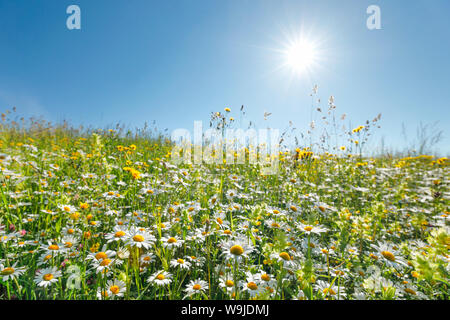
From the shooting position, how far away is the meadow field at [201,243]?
1.04 metres

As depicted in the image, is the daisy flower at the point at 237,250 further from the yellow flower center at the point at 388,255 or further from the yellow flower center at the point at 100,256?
the yellow flower center at the point at 388,255

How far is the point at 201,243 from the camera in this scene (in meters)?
1.60

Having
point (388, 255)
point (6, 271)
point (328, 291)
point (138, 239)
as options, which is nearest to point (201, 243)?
point (138, 239)

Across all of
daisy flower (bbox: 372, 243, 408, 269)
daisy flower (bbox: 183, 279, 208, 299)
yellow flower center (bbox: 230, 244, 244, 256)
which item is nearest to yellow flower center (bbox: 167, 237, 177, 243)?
daisy flower (bbox: 183, 279, 208, 299)

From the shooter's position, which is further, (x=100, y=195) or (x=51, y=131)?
(x=51, y=131)

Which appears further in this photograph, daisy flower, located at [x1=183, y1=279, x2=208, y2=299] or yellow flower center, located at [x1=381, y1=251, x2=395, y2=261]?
yellow flower center, located at [x1=381, y1=251, x2=395, y2=261]

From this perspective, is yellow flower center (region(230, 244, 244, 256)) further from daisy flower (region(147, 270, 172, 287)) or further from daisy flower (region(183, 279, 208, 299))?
daisy flower (region(147, 270, 172, 287))

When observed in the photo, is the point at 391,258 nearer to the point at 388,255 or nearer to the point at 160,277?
the point at 388,255

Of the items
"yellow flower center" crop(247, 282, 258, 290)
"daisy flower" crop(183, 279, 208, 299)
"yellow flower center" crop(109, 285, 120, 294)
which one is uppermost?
"yellow flower center" crop(247, 282, 258, 290)

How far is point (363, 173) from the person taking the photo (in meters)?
3.54

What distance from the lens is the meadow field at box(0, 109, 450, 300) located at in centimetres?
104
